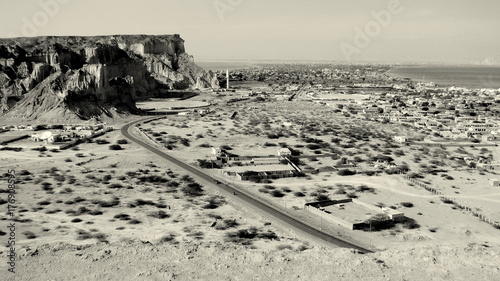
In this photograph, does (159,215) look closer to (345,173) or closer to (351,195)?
(351,195)

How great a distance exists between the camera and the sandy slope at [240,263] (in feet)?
64.7

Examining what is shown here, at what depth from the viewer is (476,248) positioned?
76.3 feet

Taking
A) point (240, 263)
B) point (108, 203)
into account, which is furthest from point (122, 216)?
point (240, 263)

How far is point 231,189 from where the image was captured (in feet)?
125

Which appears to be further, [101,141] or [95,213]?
[101,141]

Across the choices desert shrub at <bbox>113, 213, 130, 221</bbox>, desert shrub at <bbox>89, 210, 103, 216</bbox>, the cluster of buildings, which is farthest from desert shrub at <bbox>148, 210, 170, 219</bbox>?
the cluster of buildings

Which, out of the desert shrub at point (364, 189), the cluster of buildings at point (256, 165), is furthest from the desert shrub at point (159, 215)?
the desert shrub at point (364, 189)

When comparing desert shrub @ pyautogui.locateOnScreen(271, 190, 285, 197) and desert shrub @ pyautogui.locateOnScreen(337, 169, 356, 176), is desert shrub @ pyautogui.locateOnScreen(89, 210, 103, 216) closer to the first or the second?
A: desert shrub @ pyautogui.locateOnScreen(271, 190, 285, 197)

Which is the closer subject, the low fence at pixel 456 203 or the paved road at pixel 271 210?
the paved road at pixel 271 210

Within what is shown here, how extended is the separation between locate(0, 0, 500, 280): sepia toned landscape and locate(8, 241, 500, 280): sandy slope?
94 millimetres

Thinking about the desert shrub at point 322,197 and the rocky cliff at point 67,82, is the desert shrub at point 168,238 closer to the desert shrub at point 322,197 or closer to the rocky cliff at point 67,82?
the desert shrub at point 322,197

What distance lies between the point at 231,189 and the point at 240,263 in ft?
56.2

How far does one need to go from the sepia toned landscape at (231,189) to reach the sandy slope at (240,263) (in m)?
0.09

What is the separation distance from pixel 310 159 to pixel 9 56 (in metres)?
76.2
